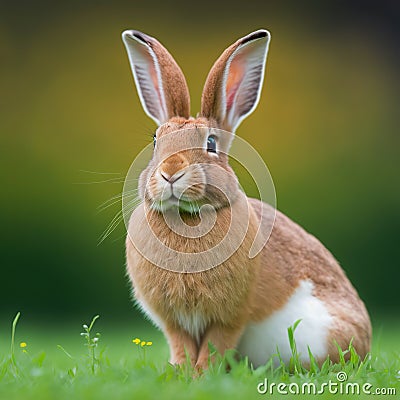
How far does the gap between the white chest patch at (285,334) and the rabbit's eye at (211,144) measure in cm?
86

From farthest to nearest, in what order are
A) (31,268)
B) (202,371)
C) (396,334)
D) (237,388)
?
1. (31,268)
2. (396,334)
3. (202,371)
4. (237,388)

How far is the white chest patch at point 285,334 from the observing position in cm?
407

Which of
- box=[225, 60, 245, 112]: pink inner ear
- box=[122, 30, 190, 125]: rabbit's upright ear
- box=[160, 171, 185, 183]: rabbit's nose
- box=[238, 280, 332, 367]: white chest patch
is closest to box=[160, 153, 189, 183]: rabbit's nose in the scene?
box=[160, 171, 185, 183]: rabbit's nose

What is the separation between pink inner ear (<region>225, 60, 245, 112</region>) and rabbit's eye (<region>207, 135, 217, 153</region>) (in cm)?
34

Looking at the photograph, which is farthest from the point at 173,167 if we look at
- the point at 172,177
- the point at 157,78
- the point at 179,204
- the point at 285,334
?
the point at 285,334

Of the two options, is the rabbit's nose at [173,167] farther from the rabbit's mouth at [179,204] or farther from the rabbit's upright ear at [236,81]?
the rabbit's upright ear at [236,81]

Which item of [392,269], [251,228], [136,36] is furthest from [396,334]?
[136,36]

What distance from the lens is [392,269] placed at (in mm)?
8703

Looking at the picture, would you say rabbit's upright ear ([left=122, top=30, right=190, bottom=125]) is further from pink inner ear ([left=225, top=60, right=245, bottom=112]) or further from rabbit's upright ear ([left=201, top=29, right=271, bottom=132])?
pink inner ear ([left=225, top=60, right=245, bottom=112])

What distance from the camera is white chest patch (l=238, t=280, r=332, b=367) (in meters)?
4.07

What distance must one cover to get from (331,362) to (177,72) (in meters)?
1.61

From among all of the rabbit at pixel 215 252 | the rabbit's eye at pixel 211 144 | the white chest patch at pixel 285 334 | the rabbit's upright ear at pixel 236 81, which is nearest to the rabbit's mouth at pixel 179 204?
the rabbit at pixel 215 252

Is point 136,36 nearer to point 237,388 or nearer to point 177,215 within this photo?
point 177,215

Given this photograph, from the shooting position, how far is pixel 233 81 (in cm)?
431
